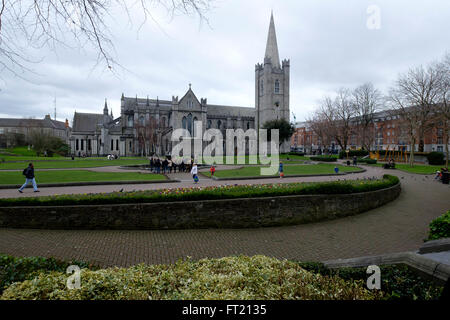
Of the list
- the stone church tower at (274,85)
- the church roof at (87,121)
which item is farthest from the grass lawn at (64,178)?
the stone church tower at (274,85)

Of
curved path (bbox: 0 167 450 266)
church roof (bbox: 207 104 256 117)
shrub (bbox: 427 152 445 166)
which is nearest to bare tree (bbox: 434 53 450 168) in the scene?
shrub (bbox: 427 152 445 166)

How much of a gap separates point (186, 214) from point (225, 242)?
2205mm

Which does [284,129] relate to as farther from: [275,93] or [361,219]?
[361,219]

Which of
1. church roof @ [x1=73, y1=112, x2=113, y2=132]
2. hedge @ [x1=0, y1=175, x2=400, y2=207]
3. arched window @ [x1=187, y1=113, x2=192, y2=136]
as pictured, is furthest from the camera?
church roof @ [x1=73, y1=112, x2=113, y2=132]

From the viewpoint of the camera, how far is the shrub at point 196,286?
125 inches

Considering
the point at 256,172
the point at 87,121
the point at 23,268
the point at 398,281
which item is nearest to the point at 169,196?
the point at 23,268

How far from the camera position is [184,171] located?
26438 mm

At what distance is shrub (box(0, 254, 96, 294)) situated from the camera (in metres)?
3.70

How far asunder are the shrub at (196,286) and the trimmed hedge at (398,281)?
0.92 ft

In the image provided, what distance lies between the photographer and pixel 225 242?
8.17m

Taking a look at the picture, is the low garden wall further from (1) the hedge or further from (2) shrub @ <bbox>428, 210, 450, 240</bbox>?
(2) shrub @ <bbox>428, 210, 450, 240</bbox>

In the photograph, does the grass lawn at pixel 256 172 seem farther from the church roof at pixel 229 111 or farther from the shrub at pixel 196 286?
the church roof at pixel 229 111

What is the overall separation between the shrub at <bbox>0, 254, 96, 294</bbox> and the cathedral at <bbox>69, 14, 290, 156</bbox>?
54712 millimetres
